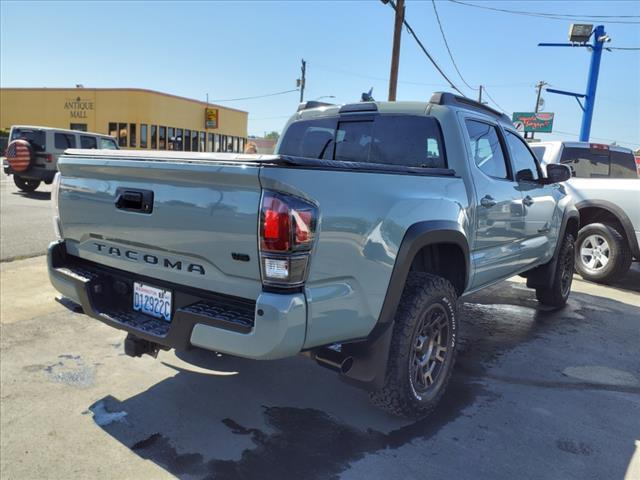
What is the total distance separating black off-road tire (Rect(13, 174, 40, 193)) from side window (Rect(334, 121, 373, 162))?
14429mm

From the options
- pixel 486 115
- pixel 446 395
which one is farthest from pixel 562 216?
pixel 446 395

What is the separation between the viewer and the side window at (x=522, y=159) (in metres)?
4.45

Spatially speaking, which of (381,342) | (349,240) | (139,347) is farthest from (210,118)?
(349,240)

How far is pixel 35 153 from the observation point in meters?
15.5

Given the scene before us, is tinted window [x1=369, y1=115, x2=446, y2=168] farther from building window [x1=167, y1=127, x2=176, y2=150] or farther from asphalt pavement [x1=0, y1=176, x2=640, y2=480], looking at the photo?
building window [x1=167, y1=127, x2=176, y2=150]

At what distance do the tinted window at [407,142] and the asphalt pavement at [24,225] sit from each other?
5.39 m

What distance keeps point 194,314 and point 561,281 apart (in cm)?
466

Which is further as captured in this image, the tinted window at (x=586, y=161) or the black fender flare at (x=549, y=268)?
the tinted window at (x=586, y=161)

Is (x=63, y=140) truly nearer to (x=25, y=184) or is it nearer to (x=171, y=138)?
(x=25, y=184)

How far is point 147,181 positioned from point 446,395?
2.41 metres

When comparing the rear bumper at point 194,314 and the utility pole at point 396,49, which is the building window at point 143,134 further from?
the rear bumper at point 194,314

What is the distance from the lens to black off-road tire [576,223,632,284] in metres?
6.79

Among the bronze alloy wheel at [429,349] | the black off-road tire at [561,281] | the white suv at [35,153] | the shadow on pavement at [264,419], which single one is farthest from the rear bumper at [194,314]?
the white suv at [35,153]

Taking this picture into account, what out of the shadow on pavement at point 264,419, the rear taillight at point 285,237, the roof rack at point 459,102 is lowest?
the shadow on pavement at point 264,419
